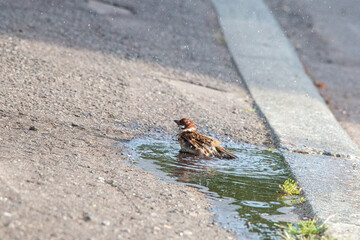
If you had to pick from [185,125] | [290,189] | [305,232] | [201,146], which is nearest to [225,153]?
[201,146]

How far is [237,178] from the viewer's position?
519cm

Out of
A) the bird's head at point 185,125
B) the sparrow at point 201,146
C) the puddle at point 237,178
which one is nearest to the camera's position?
the puddle at point 237,178

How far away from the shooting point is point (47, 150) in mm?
5074

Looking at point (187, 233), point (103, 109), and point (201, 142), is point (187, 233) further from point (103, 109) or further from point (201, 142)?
point (103, 109)

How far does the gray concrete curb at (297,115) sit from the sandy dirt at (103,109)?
0.97 ft

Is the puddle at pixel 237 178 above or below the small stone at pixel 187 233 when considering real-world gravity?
below

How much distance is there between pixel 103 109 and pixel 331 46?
309 inches

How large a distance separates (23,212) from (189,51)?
668 centimetres

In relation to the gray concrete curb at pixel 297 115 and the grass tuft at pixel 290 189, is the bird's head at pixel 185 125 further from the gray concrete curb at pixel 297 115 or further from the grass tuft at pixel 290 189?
the grass tuft at pixel 290 189

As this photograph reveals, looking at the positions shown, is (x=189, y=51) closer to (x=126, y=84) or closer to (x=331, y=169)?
(x=126, y=84)

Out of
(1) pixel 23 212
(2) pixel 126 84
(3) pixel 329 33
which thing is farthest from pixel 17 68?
(3) pixel 329 33

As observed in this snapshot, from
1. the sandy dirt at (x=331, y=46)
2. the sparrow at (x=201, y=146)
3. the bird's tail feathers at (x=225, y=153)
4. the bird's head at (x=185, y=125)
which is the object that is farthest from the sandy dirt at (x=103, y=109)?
the sandy dirt at (x=331, y=46)

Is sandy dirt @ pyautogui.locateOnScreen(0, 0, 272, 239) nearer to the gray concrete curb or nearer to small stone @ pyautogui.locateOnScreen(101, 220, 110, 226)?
small stone @ pyautogui.locateOnScreen(101, 220, 110, 226)

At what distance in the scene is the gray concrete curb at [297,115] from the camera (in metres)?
4.82
